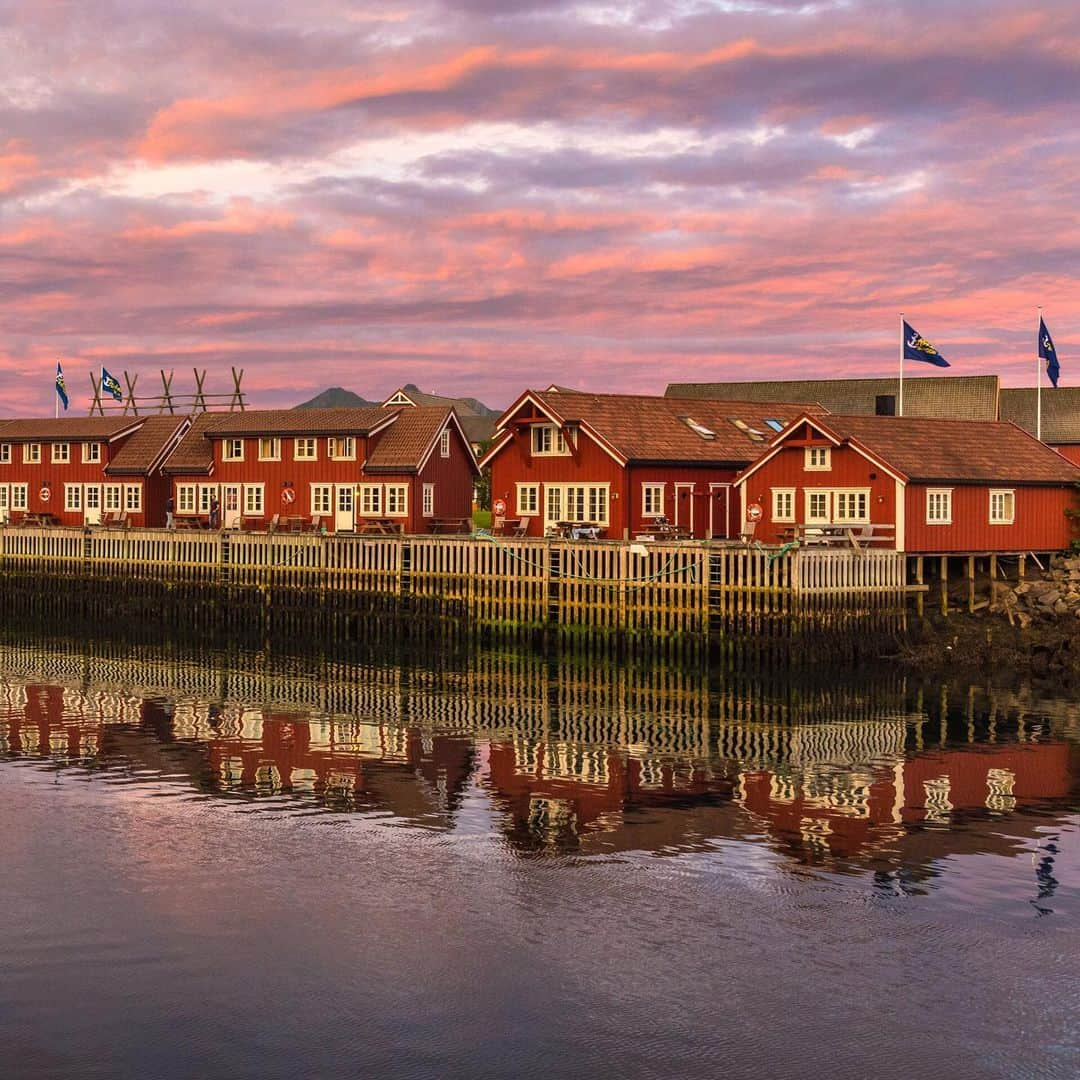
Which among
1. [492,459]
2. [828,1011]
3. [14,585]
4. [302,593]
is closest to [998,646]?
[492,459]

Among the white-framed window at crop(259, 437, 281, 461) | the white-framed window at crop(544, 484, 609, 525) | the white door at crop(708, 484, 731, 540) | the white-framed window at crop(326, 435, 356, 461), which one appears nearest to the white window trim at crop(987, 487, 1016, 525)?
the white door at crop(708, 484, 731, 540)

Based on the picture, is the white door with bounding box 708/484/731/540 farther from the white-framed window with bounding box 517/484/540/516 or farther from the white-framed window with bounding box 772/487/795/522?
the white-framed window with bounding box 517/484/540/516

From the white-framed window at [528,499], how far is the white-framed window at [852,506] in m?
14.4

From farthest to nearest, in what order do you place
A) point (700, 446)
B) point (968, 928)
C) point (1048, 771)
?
point (700, 446) → point (1048, 771) → point (968, 928)

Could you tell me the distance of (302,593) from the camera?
65.4 metres

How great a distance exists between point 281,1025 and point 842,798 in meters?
14.9

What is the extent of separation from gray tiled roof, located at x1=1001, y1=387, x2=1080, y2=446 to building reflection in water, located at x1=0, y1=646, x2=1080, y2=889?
48.4 m

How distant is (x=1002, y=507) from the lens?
5719 centimetres

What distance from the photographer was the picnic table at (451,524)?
230ft

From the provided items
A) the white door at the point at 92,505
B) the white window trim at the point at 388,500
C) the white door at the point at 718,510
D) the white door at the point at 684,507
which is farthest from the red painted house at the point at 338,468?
the white door at the point at 718,510

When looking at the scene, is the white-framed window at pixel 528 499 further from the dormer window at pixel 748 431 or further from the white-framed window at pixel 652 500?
the dormer window at pixel 748 431

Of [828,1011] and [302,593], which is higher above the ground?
[302,593]

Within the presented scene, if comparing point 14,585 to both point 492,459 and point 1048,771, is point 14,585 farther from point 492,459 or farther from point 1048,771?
point 1048,771

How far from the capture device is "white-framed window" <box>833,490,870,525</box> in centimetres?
5469
